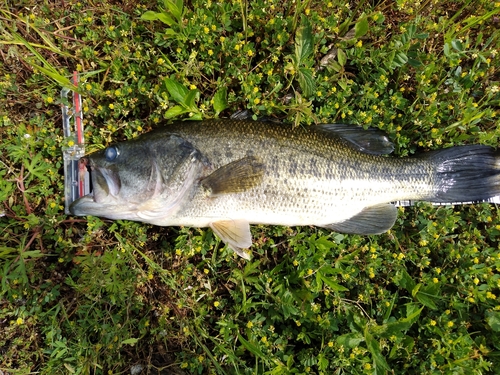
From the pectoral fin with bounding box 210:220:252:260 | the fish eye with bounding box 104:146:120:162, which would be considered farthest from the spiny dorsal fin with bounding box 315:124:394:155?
the fish eye with bounding box 104:146:120:162

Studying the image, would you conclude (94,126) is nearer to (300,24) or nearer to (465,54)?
(300,24)

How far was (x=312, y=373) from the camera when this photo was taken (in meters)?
2.81

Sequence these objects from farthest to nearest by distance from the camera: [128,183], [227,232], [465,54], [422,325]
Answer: [465,54]
[422,325]
[227,232]
[128,183]

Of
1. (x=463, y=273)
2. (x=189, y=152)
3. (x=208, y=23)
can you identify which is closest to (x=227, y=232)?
(x=189, y=152)

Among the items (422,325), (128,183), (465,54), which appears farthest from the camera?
(465,54)

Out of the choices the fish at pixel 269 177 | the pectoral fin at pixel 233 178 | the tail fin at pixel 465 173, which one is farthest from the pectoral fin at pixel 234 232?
the tail fin at pixel 465 173

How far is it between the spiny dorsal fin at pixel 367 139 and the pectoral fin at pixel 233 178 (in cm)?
90

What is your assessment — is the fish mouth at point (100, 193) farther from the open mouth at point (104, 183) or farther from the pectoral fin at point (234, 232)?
the pectoral fin at point (234, 232)

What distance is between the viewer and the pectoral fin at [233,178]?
2.53m

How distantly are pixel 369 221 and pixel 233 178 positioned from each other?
1.22m

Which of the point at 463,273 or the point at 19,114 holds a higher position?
the point at 19,114

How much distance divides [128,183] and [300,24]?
6.42ft

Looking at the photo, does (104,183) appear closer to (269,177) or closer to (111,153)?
(111,153)

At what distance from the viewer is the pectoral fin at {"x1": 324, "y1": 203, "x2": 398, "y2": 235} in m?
2.83
